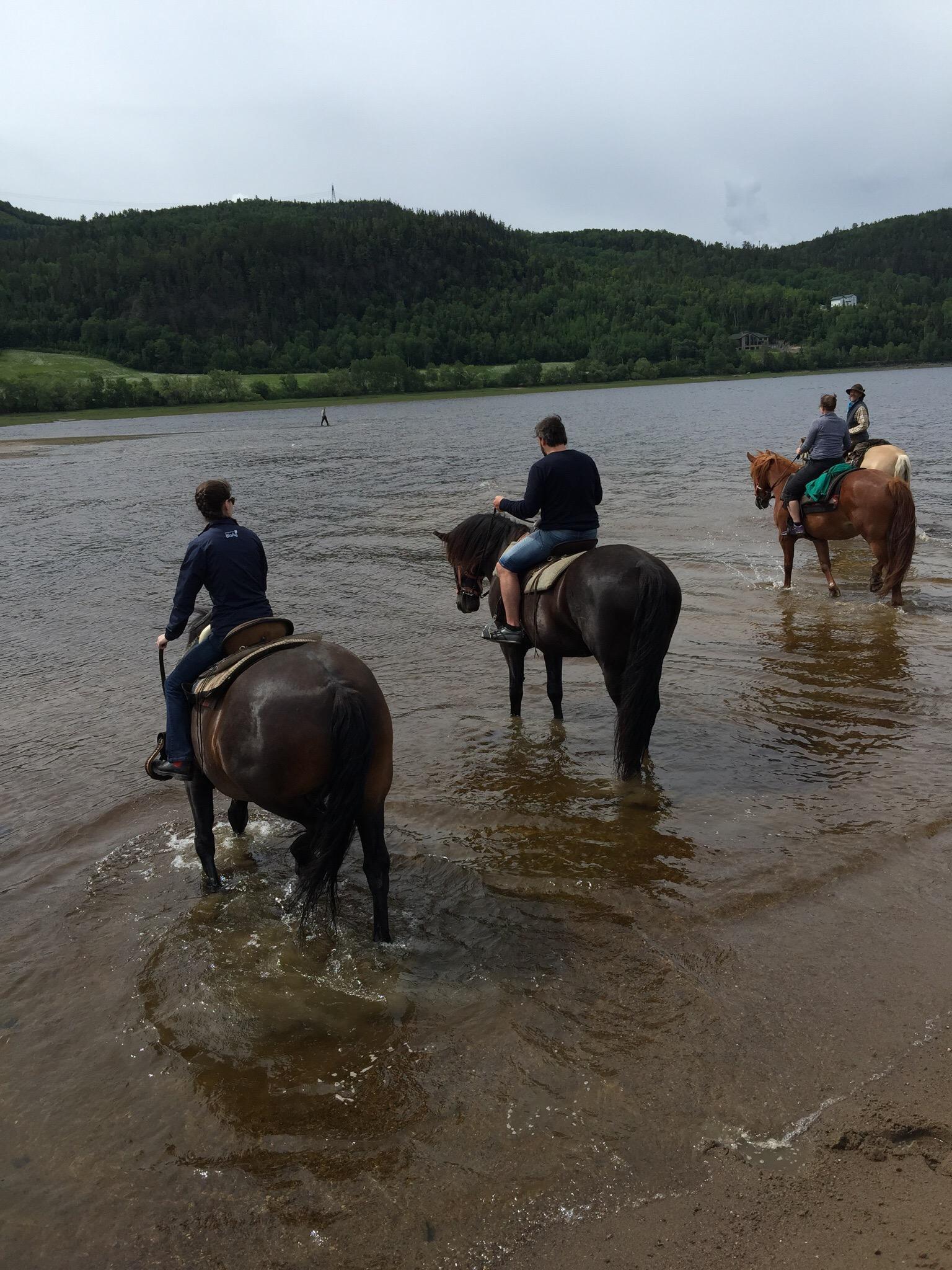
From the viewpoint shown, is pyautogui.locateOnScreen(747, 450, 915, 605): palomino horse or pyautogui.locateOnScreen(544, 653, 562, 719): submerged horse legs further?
pyautogui.locateOnScreen(747, 450, 915, 605): palomino horse

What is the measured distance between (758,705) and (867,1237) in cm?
632

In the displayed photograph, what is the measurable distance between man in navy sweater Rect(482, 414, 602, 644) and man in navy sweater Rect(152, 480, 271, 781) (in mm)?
2667

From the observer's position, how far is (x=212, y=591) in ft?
19.4

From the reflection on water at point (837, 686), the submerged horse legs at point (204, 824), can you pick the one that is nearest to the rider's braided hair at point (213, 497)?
the submerged horse legs at point (204, 824)

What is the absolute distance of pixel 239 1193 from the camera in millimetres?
3654

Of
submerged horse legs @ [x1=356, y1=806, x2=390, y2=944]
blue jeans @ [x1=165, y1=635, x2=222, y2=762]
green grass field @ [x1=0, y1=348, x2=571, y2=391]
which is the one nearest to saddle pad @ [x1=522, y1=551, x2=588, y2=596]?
blue jeans @ [x1=165, y1=635, x2=222, y2=762]

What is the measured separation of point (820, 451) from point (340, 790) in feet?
38.0

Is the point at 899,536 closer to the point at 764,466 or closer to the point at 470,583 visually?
the point at 764,466

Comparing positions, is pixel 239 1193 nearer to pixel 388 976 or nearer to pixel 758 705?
pixel 388 976

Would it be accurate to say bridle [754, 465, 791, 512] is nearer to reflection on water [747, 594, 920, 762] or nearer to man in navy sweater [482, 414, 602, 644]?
reflection on water [747, 594, 920, 762]

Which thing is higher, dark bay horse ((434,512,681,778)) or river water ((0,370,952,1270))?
dark bay horse ((434,512,681,778))

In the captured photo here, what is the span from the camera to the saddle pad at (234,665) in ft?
17.6

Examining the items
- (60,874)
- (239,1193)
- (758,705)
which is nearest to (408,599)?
(758,705)

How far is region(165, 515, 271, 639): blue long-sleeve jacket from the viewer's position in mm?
5961
